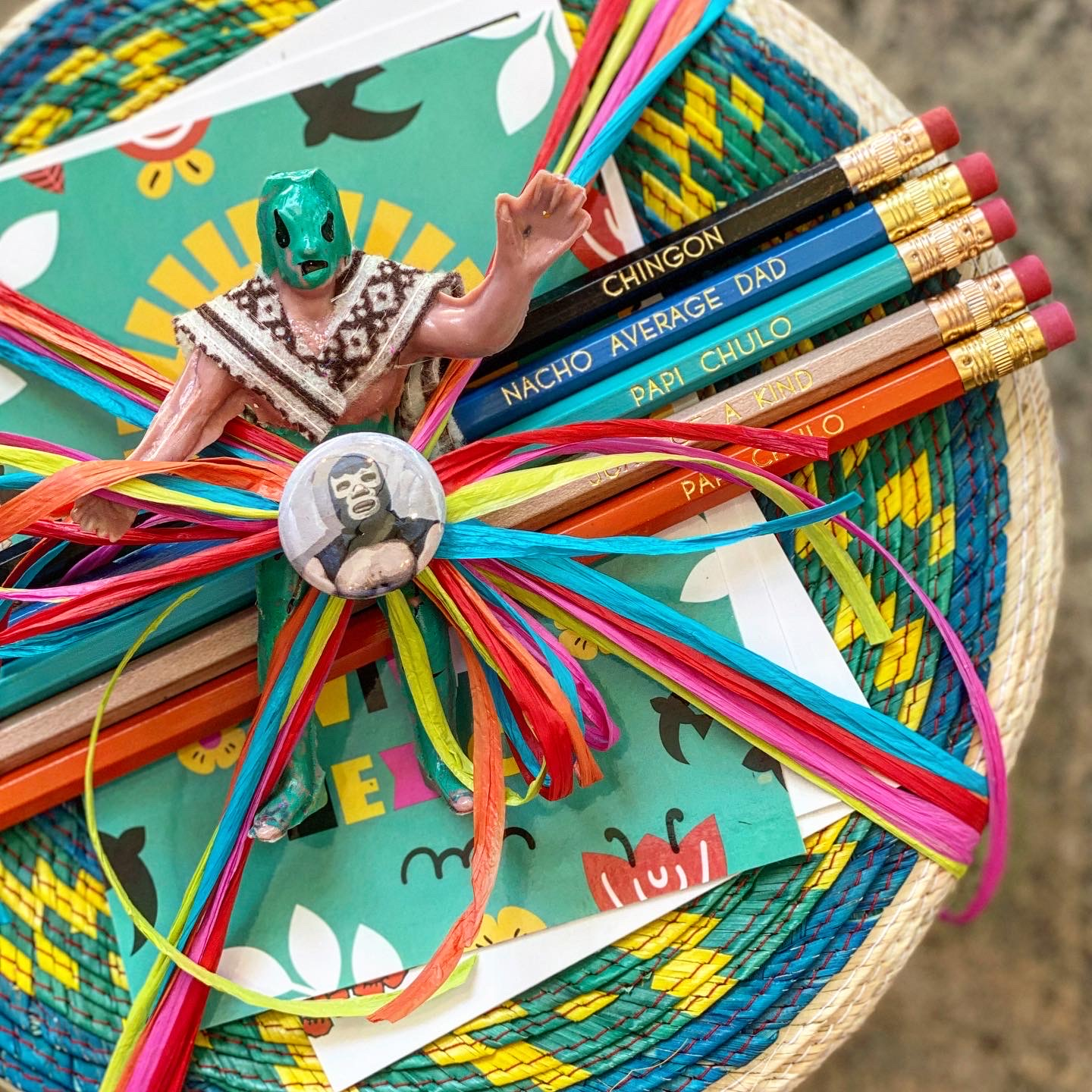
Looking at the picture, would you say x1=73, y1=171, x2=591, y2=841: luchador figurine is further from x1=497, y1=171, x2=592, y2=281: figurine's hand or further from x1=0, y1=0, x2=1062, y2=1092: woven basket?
x1=0, y1=0, x2=1062, y2=1092: woven basket

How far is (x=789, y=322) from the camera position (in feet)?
1.63

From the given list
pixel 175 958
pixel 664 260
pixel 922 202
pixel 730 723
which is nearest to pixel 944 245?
pixel 922 202

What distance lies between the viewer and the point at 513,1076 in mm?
514

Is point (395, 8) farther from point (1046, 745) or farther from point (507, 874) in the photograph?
point (1046, 745)

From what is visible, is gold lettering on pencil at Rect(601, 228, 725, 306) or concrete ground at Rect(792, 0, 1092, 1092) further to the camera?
concrete ground at Rect(792, 0, 1092, 1092)

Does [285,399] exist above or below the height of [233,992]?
above

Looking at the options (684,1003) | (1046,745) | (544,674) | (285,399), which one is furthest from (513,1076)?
(1046,745)

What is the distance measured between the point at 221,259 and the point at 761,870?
39 cm

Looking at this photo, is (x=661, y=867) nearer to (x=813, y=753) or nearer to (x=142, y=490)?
(x=813, y=753)

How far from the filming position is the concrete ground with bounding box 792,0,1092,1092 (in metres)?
0.75

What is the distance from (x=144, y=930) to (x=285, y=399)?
0.80 feet

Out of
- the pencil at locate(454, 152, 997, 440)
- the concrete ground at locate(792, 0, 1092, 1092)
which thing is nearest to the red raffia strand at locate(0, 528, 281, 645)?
the pencil at locate(454, 152, 997, 440)

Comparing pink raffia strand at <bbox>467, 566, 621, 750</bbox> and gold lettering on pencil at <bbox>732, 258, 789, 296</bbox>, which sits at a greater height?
gold lettering on pencil at <bbox>732, 258, 789, 296</bbox>

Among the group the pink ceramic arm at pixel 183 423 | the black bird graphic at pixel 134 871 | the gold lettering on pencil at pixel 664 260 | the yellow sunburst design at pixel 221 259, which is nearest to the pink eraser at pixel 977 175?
the gold lettering on pencil at pixel 664 260
